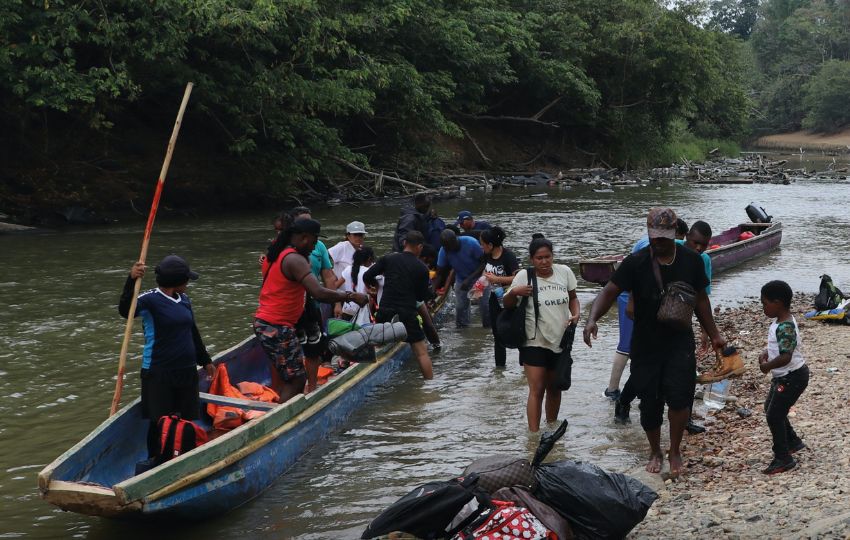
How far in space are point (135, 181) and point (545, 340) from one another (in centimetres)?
2052

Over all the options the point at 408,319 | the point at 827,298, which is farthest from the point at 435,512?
the point at 827,298

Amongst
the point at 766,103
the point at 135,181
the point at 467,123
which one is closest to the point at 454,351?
the point at 135,181

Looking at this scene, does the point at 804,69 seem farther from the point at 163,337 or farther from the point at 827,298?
the point at 163,337

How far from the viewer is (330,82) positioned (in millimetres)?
25562

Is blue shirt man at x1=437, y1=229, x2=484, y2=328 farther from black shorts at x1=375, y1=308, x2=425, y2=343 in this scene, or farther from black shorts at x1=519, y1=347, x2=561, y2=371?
black shorts at x1=519, y1=347, x2=561, y2=371

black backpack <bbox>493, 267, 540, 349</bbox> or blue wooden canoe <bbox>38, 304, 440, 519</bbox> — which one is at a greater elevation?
black backpack <bbox>493, 267, 540, 349</bbox>

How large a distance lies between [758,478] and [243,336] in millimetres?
7553

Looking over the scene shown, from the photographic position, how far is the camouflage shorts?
793cm

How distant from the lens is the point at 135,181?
2575 cm

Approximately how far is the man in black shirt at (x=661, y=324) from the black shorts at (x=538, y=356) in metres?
1.05

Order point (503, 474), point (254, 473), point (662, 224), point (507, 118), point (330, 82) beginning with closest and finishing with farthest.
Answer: point (503, 474), point (662, 224), point (254, 473), point (330, 82), point (507, 118)

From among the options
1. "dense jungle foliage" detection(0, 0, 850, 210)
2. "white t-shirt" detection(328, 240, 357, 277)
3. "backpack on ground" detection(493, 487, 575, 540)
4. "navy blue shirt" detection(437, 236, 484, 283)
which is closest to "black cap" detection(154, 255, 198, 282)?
"backpack on ground" detection(493, 487, 575, 540)

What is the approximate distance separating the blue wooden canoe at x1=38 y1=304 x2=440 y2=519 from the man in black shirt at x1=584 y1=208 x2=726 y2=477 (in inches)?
107

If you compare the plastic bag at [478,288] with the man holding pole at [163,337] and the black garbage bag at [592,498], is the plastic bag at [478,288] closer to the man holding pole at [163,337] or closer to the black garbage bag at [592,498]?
the man holding pole at [163,337]
